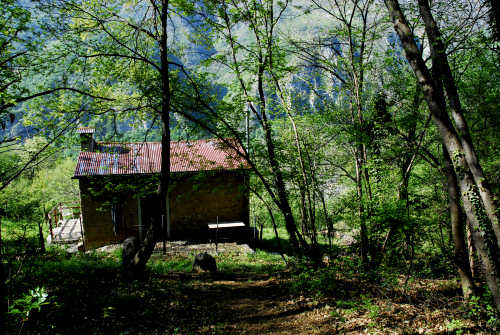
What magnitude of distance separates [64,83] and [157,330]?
221 inches

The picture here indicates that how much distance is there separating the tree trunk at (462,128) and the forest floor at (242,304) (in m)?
1.70

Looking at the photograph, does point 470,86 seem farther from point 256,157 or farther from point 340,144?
point 256,157

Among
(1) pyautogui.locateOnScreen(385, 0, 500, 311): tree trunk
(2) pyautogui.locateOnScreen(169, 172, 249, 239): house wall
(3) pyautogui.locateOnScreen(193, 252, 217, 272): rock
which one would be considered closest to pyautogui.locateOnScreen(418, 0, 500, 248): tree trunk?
(1) pyautogui.locateOnScreen(385, 0, 500, 311): tree trunk

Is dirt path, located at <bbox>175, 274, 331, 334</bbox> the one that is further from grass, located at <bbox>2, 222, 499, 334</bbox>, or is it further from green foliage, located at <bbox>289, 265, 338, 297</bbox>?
green foliage, located at <bbox>289, 265, 338, 297</bbox>

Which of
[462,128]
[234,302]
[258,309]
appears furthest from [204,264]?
[462,128]

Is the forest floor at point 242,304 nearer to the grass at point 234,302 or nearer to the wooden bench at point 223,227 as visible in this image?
the grass at point 234,302

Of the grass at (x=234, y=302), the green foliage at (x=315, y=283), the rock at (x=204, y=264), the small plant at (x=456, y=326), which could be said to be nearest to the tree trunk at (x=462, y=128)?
the small plant at (x=456, y=326)

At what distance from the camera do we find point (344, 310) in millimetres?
5672

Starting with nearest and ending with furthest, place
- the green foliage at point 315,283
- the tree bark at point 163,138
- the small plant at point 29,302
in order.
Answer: the small plant at point 29,302 < the green foliage at point 315,283 < the tree bark at point 163,138

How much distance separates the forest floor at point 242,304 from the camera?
4840 millimetres

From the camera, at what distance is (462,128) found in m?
4.30

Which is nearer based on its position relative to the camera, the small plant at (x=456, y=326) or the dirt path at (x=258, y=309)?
the small plant at (x=456, y=326)

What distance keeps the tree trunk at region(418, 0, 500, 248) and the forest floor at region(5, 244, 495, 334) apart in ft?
5.57

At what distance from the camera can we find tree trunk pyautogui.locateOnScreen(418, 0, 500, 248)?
4043mm
